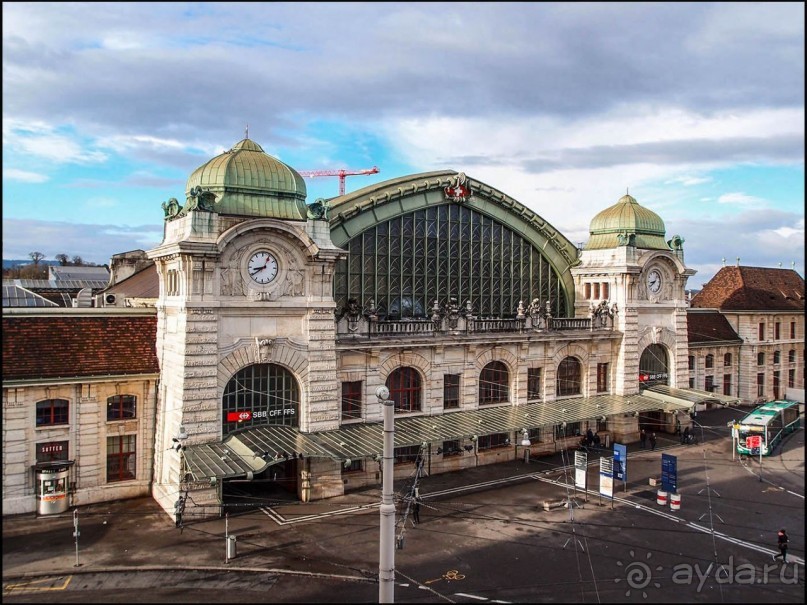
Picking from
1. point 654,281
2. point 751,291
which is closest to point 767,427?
A: point 654,281

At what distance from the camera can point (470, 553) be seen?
29.6 metres

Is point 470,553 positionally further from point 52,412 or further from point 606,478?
point 52,412

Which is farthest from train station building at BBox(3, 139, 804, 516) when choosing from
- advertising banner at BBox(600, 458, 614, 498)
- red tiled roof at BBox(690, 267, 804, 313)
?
red tiled roof at BBox(690, 267, 804, 313)

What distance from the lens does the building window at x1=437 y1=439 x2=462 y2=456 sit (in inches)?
1688

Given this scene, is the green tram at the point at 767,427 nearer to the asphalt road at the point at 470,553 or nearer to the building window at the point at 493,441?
the asphalt road at the point at 470,553

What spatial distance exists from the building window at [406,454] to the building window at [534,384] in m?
9.84

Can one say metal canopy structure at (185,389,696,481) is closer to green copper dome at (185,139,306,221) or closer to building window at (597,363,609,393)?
building window at (597,363,609,393)

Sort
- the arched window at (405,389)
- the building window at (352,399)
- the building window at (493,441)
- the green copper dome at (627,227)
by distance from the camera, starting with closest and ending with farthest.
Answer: the building window at (352,399) → the arched window at (405,389) → the building window at (493,441) → the green copper dome at (627,227)

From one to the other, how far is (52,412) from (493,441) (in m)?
26.6

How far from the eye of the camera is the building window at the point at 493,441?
4475 cm

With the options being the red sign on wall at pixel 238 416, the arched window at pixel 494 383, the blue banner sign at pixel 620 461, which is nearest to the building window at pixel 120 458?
the red sign on wall at pixel 238 416

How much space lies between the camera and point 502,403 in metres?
46.2

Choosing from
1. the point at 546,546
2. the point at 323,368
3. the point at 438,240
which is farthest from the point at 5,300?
the point at 546,546

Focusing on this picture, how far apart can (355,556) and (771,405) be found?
40319 mm
